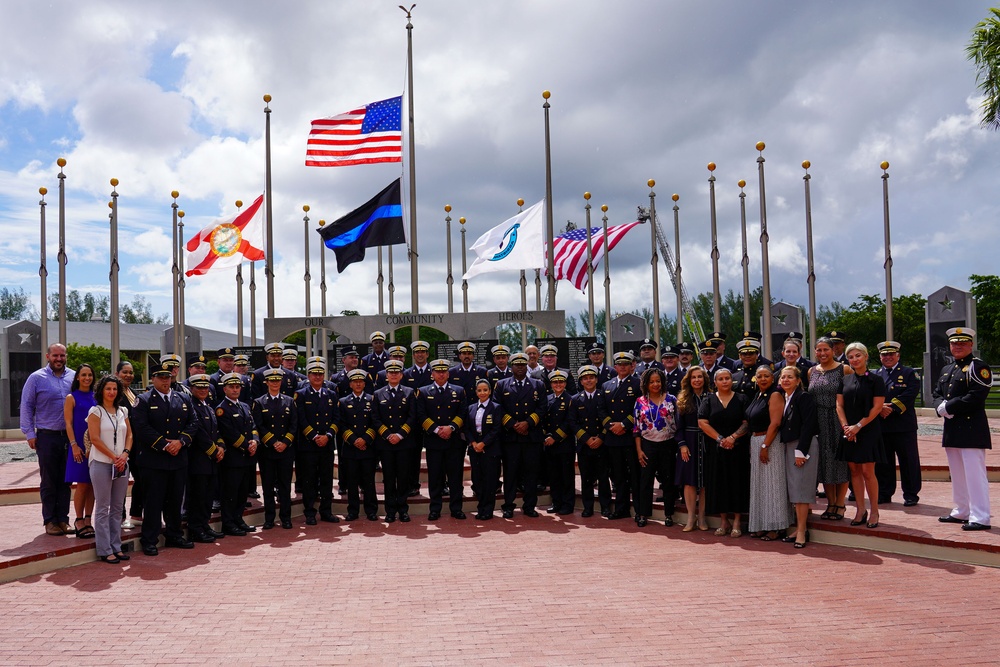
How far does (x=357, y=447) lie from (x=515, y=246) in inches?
Answer: 363

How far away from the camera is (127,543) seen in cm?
787

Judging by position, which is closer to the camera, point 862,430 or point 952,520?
point 862,430

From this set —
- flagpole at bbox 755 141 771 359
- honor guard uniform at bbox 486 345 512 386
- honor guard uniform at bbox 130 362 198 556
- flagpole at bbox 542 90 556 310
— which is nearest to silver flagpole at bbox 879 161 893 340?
flagpole at bbox 755 141 771 359

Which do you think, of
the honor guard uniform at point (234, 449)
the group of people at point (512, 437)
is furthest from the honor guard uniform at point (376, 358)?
the honor guard uniform at point (234, 449)

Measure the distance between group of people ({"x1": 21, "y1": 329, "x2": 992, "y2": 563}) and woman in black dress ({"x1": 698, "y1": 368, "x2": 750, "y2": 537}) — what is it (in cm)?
2

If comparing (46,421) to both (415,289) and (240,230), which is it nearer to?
(415,289)

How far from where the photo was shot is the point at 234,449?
890 centimetres

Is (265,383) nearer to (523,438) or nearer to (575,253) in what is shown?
(523,438)

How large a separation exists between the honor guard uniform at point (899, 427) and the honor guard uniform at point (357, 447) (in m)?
6.29

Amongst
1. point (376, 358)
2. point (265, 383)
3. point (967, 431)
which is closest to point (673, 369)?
point (967, 431)

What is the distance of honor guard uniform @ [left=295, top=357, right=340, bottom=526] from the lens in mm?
9508

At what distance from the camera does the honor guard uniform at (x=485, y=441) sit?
32.0 feet

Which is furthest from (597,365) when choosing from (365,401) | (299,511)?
(299,511)

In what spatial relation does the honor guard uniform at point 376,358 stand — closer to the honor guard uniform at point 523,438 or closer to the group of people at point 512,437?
the group of people at point 512,437
